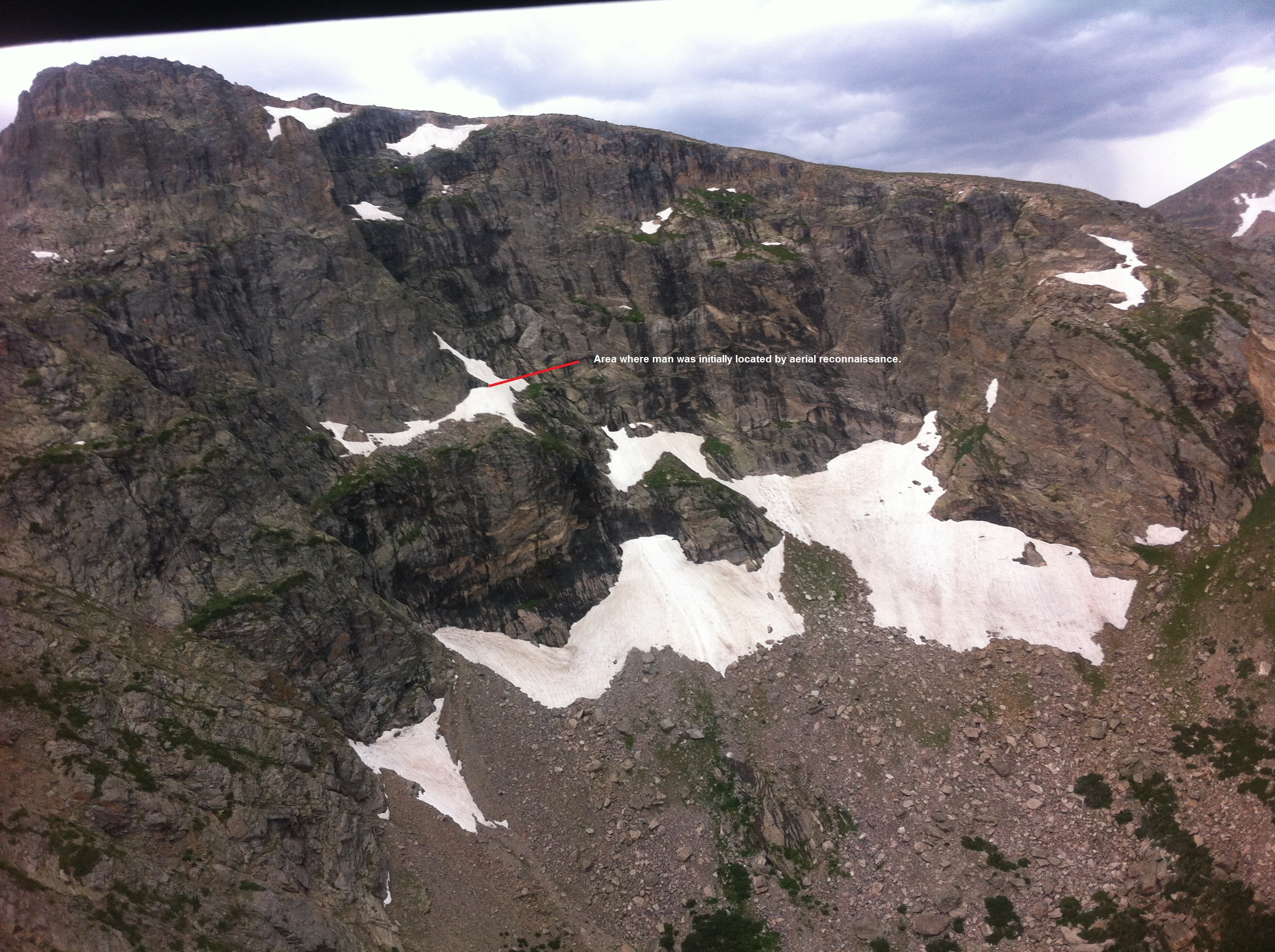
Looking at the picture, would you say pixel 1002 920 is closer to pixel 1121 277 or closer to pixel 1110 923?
pixel 1110 923

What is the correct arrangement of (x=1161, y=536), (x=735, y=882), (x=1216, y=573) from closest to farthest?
(x=735, y=882) → (x=1216, y=573) → (x=1161, y=536)

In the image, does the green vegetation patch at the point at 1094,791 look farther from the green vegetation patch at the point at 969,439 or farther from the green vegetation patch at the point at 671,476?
the green vegetation patch at the point at 671,476

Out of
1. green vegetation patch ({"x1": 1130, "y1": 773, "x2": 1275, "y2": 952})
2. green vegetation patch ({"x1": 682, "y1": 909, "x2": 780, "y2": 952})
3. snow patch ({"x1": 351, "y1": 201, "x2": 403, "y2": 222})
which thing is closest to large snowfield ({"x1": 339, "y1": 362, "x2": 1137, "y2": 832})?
green vegetation patch ({"x1": 1130, "y1": 773, "x2": 1275, "y2": 952})

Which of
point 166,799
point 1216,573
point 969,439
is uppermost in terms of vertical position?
point 969,439

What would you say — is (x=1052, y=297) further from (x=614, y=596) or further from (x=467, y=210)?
(x=467, y=210)

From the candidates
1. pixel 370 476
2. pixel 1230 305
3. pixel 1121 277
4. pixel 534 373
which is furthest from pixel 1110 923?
pixel 534 373

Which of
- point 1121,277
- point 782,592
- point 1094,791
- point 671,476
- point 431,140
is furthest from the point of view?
point 431,140
